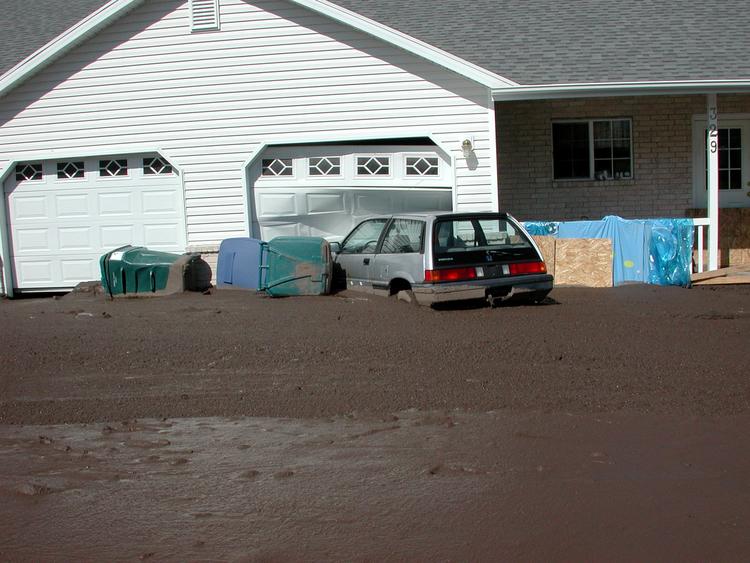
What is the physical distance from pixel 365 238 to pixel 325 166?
8.86 ft

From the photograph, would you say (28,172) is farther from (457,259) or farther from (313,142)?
(457,259)

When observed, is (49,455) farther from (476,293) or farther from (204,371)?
(476,293)

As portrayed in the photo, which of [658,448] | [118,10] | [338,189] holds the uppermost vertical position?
[118,10]

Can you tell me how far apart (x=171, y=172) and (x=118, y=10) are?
288 centimetres

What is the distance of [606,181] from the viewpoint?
53.5 ft

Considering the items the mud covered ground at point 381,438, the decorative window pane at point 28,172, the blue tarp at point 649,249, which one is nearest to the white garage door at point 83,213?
the decorative window pane at point 28,172

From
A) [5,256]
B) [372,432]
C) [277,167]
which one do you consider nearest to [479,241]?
[277,167]

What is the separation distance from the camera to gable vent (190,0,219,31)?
1509 centimetres

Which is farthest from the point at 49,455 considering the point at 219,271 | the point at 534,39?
the point at 534,39

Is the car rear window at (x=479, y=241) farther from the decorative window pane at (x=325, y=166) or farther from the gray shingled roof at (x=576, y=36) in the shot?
the decorative window pane at (x=325, y=166)

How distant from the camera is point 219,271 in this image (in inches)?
566

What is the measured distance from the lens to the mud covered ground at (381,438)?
4742mm

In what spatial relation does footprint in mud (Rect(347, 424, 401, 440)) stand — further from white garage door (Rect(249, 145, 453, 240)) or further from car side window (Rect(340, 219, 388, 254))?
white garage door (Rect(249, 145, 453, 240))

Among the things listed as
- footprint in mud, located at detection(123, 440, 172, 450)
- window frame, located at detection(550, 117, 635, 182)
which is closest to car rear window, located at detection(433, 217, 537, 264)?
window frame, located at detection(550, 117, 635, 182)
